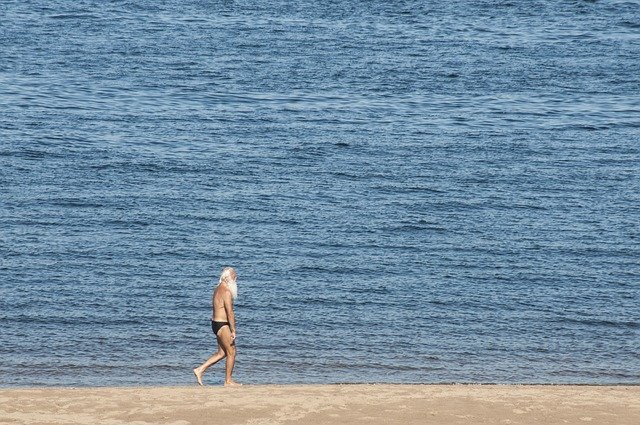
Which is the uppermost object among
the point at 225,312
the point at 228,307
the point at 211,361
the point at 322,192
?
the point at 228,307

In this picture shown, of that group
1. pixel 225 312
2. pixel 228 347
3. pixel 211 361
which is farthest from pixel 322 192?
pixel 225 312

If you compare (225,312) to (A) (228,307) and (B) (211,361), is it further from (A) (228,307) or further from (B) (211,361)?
(B) (211,361)

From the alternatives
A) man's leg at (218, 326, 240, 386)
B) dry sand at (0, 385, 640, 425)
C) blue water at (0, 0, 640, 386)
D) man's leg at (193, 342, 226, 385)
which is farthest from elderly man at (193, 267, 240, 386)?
blue water at (0, 0, 640, 386)

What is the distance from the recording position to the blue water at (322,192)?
78.5 feet

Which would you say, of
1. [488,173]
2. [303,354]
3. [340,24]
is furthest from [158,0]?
[303,354]

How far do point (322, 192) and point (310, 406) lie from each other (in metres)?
17.2

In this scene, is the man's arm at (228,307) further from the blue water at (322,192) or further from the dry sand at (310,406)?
the blue water at (322,192)

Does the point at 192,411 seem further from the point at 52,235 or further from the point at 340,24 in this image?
the point at 340,24

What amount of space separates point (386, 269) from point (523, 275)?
3.29m

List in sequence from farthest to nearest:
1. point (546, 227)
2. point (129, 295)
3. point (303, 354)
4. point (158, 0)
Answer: point (158, 0) < point (546, 227) < point (129, 295) < point (303, 354)

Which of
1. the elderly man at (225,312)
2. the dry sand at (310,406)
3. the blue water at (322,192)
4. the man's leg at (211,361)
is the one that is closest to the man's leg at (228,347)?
the elderly man at (225,312)

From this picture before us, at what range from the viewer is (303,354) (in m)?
23.3

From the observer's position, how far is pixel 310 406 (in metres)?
17.5

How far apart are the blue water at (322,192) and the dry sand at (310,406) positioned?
→ 3386mm
